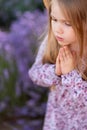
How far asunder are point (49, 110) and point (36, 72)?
0.24 m

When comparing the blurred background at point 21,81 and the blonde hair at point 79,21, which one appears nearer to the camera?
the blonde hair at point 79,21

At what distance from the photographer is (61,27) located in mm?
1575

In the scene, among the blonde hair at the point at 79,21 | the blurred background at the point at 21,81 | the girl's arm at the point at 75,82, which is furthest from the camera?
the blurred background at the point at 21,81

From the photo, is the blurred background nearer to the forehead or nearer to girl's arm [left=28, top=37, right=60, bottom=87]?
girl's arm [left=28, top=37, right=60, bottom=87]

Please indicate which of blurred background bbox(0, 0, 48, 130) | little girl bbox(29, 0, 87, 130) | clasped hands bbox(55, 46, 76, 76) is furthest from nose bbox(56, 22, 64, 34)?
blurred background bbox(0, 0, 48, 130)

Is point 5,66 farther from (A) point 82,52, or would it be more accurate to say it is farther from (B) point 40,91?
(A) point 82,52

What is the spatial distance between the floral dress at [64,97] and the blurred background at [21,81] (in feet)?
2.76

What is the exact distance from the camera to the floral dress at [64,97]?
1.67 meters

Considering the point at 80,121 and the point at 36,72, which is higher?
the point at 36,72

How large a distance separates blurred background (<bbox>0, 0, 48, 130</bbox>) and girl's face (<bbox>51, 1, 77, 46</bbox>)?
1.11 metres

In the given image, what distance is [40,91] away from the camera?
2.83 meters

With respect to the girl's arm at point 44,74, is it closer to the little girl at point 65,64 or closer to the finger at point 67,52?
the little girl at point 65,64

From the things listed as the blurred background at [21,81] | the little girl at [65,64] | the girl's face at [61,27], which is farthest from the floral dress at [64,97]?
the blurred background at [21,81]

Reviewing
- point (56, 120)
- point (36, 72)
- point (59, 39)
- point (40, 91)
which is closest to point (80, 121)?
point (56, 120)
